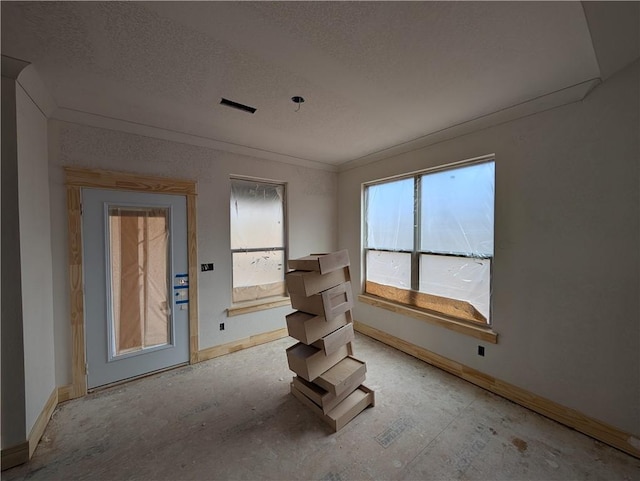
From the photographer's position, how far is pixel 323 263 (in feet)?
6.77

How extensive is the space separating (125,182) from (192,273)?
1.16 metres

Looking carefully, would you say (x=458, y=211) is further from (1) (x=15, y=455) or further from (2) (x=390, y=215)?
(1) (x=15, y=455)

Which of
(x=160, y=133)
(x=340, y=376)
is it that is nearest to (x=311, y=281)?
(x=340, y=376)

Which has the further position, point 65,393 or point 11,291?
point 65,393

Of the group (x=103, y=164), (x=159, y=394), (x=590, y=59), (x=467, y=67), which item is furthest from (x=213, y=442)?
(x=590, y=59)

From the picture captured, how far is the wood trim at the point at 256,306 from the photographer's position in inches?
130

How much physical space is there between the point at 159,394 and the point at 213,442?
954 mm

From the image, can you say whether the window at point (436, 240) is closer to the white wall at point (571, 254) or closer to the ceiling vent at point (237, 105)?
the white wall at point (571, 254)

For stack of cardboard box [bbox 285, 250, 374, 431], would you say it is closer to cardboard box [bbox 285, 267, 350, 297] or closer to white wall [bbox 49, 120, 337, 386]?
cardboard box [bbox 285, 267, 350, 297]

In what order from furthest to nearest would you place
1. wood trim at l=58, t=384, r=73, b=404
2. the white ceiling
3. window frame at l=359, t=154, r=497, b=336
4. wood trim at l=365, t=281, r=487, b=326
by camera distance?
1. wood trim at l=365, t=281, r=487, b=326
2. window frame at l=359, t=154, r=497, b=336
3. wood trim at l=58, t=384, r=73, b=404
4. the white ceiling

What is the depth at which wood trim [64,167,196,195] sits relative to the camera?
93.5 inches

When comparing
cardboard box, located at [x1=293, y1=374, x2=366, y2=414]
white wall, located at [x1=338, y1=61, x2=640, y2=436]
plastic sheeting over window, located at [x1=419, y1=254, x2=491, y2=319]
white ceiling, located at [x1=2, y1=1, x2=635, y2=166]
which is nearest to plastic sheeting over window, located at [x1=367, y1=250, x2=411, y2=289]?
plastic sheeting over window, located at [x1=419, y1=254, x2=491, y2=319]

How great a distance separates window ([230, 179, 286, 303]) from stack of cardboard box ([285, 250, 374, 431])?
1.41m

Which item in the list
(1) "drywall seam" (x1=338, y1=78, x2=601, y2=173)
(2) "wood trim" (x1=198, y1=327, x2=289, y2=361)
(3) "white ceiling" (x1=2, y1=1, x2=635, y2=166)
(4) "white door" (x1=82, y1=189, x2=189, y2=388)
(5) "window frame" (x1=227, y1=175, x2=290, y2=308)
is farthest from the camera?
(5) "window frame" (x1=227, y1=175, x2=290, y2=308)
